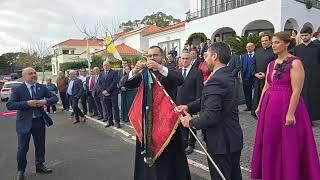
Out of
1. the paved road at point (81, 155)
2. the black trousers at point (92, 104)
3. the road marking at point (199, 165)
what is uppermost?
the black trousers at point (92, 104)

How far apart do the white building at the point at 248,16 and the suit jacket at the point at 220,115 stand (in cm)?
1806

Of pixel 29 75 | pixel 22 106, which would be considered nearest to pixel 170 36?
pixel 29 75

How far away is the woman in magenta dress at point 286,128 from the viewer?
176 inches

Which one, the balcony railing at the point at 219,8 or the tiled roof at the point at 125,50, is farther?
the tiled roof at the point at 125,50

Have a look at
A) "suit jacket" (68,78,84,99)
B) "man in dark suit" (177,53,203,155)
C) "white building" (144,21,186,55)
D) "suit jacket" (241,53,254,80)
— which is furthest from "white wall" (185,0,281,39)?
"man in dark suit" (177,53,203,155)

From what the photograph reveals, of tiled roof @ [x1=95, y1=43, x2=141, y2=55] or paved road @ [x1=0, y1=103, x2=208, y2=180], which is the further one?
tiled roof @ [x1=95, y1=43, x2=141, y2=55]

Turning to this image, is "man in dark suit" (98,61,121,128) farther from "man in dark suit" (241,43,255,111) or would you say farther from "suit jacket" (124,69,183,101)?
"suit jacket" (124,69,183,101)

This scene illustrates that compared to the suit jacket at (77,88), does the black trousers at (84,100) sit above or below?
below

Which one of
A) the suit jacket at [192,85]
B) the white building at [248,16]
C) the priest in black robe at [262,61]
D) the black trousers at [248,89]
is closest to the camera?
the suit jacket at [192,85]

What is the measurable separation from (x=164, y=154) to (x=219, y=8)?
24.4 metres

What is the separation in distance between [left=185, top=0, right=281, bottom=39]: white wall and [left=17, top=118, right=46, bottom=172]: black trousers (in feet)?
61.5

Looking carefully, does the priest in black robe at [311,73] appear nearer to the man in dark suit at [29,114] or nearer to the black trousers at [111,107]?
the man in dark suit at [29,114]

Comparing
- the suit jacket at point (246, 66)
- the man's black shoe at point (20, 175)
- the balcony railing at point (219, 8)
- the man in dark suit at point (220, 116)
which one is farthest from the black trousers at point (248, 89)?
the balcony railing at point (219, 8)

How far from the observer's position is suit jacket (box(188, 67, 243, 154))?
3760 mm
